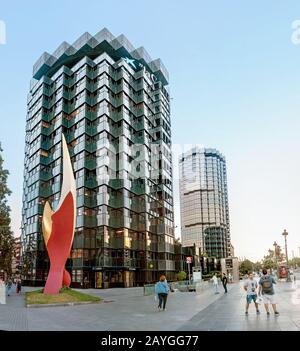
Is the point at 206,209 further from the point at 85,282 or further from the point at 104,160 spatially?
the point at 85,282

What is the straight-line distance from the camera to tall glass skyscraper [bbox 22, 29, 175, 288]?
49.2m

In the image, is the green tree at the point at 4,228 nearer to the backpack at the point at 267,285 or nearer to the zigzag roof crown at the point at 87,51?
the backpack at the point at 267,285

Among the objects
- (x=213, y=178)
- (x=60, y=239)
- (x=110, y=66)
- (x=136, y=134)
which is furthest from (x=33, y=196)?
(x=213, y=178)

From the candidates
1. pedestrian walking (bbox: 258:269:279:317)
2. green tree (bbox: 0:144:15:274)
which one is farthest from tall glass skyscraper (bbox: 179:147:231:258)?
pedestrian walking (bbox: 258:269:279:317)

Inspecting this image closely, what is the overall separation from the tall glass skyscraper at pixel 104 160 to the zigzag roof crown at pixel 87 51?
6.3 inches

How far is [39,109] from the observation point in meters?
61.6

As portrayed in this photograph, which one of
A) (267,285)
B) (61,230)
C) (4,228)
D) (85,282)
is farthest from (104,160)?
(267,285)

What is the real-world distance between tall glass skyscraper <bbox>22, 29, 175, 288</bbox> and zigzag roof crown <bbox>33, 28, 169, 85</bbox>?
0.53ft

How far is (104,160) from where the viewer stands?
50.4 m

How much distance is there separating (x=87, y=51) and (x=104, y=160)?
20407mm

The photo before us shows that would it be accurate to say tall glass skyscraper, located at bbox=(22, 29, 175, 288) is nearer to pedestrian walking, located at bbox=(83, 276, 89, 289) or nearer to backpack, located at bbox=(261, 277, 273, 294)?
pedestrian walking, located at bbox=(83, 276, 89, 289)

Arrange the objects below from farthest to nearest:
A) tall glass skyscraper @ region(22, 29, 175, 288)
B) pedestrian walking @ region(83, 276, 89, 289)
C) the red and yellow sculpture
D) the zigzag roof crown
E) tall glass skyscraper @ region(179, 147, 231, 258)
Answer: tall glass skyscraper @ region(179, 147, 231, 258) < the zigzag roof crown < tall glass skyscraper @ region(22, 29, 175, 288) < pedestrian walking @ region(83, 276, 89, 289) < the red and yellow sculpture
